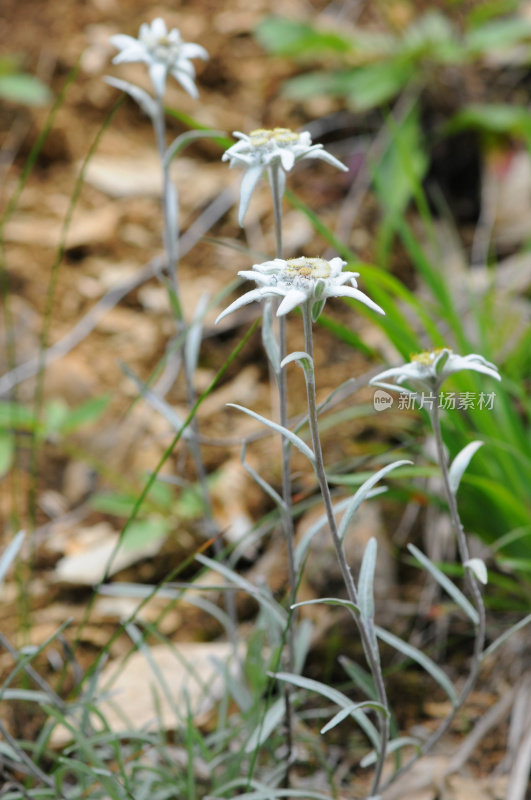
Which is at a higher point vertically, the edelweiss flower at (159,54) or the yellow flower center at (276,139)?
the edelweiss flower at (159,54)

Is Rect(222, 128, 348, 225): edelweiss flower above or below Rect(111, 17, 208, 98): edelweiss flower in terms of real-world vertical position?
below

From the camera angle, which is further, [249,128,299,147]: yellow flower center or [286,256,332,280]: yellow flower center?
[249,128,299,147]: yellow flower center

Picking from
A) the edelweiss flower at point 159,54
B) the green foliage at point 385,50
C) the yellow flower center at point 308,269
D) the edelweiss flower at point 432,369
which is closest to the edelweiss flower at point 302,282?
the yellow flower center at point 308,269

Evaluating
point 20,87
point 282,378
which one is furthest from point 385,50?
point 282,378

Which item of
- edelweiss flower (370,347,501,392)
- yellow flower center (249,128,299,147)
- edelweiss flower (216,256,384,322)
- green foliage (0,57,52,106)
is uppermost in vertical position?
green foliage (0,57,52,106)

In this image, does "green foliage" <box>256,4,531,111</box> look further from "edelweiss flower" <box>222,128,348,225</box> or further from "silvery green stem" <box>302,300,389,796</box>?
"silvery green stem" <box>302,300,389,796</box>

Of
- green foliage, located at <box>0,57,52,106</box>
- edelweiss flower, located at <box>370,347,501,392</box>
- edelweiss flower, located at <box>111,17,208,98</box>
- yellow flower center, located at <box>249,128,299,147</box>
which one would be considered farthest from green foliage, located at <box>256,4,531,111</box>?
edelweiss flower, located at <box>370,347,501,392</box>

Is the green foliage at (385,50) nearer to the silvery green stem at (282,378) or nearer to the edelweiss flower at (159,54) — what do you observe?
the edelweiss flower at (159,54)

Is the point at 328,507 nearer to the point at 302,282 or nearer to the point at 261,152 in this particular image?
the point at 302,282

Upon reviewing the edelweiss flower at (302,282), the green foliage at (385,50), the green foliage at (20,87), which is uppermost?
the green foliage at (385,50)

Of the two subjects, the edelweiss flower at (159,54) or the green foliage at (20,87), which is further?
the green foliage at (20,87)
